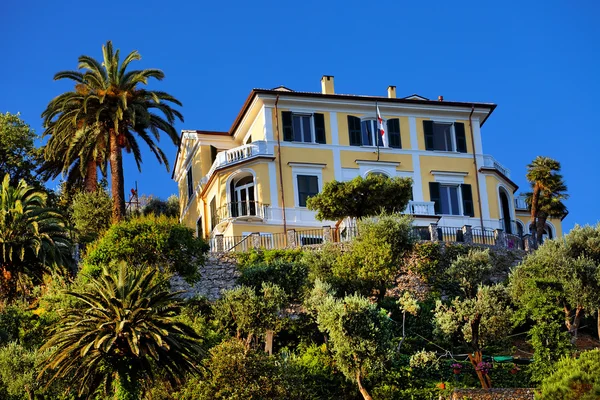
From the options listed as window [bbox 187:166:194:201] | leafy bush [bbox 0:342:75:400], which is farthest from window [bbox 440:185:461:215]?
leafy bush [bbox 0:342:75:400]

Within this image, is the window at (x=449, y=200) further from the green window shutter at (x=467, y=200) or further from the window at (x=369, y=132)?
the window at (x=369, y=132)

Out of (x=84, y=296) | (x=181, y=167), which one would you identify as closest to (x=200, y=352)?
(x=84, y=296)

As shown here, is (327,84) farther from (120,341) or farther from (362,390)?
(120,341)

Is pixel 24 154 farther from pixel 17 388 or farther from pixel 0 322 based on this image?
pixel 17 388

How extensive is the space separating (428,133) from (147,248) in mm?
19800

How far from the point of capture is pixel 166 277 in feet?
141

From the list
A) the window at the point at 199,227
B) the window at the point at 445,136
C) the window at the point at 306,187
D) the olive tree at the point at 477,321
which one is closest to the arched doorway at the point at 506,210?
the window at the point at 445,136

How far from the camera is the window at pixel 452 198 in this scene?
188ft

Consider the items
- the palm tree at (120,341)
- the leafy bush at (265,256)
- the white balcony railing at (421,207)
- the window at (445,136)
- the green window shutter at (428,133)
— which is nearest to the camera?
the palm tree at (120,341)

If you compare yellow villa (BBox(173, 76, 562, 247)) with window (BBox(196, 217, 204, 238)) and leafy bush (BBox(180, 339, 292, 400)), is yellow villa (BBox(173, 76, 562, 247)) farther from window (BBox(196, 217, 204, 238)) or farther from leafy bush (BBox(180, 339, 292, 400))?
leafy bush (BBox(180, 339, 292, 400))

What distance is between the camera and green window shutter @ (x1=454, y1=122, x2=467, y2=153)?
59.4 metres

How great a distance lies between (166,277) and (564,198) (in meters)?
29.3

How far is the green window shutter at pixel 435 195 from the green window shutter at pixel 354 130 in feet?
14.0

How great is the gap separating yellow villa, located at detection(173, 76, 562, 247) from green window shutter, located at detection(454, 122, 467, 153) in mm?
52
